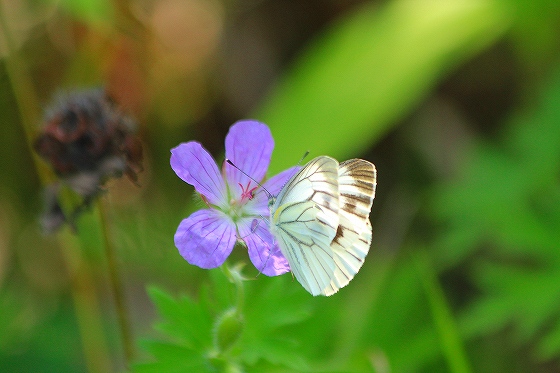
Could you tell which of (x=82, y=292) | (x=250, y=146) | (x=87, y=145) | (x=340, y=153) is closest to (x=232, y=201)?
(x=250, y=146)

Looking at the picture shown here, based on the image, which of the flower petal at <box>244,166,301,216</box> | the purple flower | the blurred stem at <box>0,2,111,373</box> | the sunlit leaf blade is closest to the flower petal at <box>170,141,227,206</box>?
the purple flower

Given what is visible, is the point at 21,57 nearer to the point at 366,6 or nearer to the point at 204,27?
the point at 204,27

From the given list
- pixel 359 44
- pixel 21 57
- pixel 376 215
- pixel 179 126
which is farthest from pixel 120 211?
pixel 359 44

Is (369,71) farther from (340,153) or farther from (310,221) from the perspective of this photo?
(310,221)

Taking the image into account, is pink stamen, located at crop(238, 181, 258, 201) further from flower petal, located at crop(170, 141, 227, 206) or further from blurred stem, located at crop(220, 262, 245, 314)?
blurred stem, located at crop(220, 262, 245, 314)

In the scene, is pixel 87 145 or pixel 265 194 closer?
pixel 265 194

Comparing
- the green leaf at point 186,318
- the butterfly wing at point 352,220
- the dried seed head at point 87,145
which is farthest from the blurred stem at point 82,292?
the butterfly wing at point 352,220
